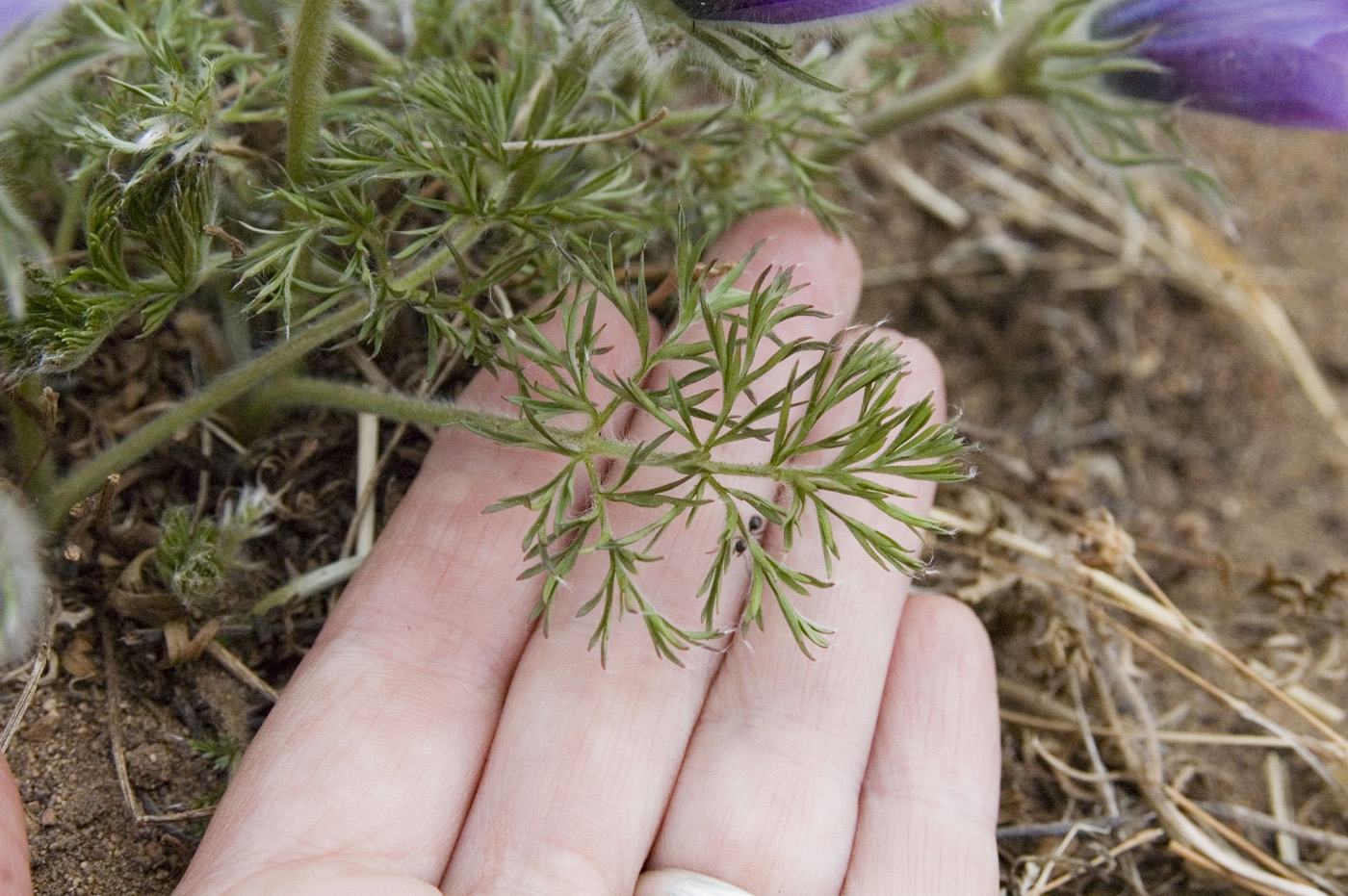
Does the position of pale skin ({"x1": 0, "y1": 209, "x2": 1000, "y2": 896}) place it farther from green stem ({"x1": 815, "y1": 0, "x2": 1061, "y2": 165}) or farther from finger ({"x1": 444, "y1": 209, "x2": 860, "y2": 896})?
green stem ({"x1": 815, "y1": 0, "x2": 1061, "y2": 165})

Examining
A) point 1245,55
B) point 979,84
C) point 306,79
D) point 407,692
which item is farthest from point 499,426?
point 1245,55

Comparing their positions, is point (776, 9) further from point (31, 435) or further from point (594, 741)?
point (31, 435)

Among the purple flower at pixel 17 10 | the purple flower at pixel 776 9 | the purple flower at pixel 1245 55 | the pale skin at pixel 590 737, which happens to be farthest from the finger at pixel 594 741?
the purple flower at pixel 17 10

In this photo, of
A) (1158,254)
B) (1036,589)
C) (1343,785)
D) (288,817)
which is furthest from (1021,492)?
(288,817)

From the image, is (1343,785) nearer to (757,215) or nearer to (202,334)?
(757,215)

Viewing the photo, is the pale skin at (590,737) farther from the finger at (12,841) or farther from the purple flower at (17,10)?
the purple flower at (17,10)

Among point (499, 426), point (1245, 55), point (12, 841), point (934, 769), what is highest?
point (1245, 55)

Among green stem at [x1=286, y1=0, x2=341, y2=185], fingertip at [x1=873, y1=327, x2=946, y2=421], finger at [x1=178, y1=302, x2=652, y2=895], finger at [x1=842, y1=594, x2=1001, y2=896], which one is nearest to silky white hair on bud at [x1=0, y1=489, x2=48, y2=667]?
finger at [x1=178, y1=302, x2=652, y2=895]
